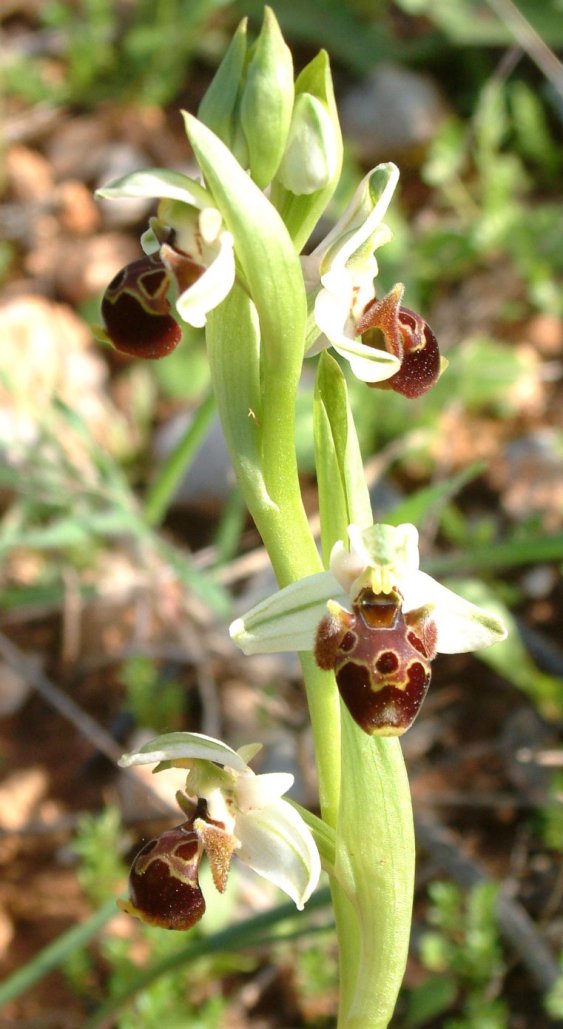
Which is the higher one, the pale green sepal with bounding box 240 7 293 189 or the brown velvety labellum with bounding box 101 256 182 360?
the pale green sepal with bounding box 240 7 293 189

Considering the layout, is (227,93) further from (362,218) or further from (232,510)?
(232,510)

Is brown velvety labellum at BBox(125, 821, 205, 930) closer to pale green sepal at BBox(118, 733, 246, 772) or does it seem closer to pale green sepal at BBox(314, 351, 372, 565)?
pale green sepal at BBox(118, 733, 246, 772)

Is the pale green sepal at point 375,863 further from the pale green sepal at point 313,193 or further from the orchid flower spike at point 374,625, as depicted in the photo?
the pale green sepal at point 313,193

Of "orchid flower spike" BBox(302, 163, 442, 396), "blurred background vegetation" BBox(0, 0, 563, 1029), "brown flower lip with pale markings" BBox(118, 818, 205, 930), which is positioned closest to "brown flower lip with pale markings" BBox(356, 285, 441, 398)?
"orchid flower spike" BBox(302, 163, 442, 396)

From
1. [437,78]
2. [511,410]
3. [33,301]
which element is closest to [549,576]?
[511,410]

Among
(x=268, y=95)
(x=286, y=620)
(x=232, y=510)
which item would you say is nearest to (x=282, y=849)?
(x=286, y=620)

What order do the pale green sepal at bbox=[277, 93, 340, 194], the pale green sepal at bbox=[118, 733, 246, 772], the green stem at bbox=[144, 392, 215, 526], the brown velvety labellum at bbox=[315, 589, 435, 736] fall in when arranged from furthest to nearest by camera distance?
1. the green stem at bbox=[144, 392, 215, 526]
2. the pale green sepal at bbox=[118, 733, 246, 772]
3. the pale green sepal at bbox=[277, 93, 340, 194]
4. the brown velvety labellum at bbox=[315, 589, 435, 736]

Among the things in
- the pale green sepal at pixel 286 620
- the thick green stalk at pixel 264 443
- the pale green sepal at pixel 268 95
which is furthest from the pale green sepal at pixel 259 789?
the pale green sepal at pixel 268 95
